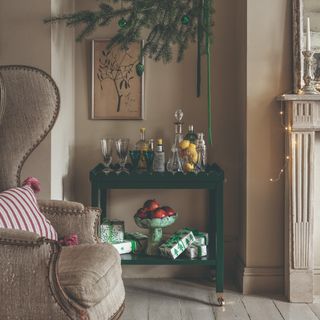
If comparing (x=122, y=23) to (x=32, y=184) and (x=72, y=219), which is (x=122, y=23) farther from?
(x=72, y=219)

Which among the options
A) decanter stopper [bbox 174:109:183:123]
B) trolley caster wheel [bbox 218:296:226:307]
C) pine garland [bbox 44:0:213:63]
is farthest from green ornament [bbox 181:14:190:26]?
trolley caster wheel [bbox 218:296:226:307]

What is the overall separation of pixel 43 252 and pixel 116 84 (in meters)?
1.79

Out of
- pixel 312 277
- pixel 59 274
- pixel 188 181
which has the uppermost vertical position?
pixel 188 181

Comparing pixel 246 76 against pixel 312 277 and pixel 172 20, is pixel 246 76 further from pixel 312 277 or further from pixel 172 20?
pixel 312 277

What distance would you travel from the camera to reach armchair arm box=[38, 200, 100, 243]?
2.59 m

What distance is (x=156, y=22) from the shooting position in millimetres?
3299

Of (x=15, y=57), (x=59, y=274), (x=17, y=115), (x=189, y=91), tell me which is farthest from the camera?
(x=189, y=91)

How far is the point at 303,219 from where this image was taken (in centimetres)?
317

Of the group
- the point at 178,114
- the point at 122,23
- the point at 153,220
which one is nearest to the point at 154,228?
the point at 153,220

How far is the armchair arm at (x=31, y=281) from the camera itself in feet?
6.51

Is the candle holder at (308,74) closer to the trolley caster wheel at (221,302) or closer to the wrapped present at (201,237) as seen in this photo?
the wrapped present at (201,237)

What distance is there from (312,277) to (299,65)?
3.78 feet

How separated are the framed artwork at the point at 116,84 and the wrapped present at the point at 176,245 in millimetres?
807

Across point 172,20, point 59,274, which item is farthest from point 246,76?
point 59,274
